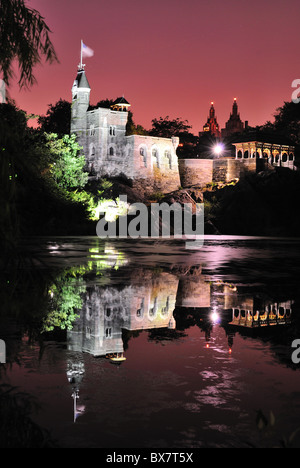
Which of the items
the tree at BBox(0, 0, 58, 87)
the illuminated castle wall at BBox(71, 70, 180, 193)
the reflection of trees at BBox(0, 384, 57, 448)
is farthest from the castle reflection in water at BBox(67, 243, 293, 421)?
the illuminated castle wall at BBox(71, 70, 180, 193)

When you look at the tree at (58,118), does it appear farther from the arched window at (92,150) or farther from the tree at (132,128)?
the arched window at (92,150)

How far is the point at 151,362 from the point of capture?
7441 mm

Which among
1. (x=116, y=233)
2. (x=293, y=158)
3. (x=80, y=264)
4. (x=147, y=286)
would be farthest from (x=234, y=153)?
(x=147, y=286)

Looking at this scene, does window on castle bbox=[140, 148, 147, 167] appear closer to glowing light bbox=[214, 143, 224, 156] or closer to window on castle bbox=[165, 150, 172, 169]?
window on castle bbox=[165, 150, 172, 169]

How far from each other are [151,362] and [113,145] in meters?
64.0

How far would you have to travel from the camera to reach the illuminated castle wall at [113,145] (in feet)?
226

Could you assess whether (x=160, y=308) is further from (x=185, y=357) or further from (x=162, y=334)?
(x=185, y=357)

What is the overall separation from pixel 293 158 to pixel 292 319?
7361cm

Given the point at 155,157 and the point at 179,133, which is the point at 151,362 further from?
the point at 179,133

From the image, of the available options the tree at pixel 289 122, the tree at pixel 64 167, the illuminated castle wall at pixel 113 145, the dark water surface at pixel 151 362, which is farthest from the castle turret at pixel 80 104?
the dark water surface at pixel 151 362

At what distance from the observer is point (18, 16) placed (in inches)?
206

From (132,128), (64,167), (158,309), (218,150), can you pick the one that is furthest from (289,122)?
(158,309)

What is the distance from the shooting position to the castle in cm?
6925

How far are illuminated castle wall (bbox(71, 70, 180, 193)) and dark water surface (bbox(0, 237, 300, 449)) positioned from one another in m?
56.1
